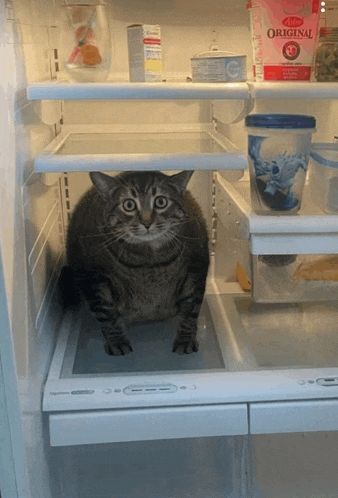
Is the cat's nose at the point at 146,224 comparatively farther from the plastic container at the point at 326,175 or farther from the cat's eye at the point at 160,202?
the plastic container at the point at 326,175

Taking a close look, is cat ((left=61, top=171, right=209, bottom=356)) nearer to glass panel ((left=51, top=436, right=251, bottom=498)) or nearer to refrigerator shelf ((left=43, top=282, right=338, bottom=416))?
refrigerator shelf ((left=43, top=282, right=338, bottom=416))

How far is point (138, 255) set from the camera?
1206mm

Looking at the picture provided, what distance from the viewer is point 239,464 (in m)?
1.31

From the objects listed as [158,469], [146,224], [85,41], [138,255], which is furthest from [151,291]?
[85,41]

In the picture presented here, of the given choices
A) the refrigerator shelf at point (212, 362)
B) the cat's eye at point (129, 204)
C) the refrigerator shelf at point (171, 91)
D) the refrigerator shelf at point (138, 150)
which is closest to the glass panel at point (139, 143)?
the refrigerator shelf at point (138, 150)

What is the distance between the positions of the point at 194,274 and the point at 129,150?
306mm

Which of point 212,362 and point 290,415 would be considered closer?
point 290,415

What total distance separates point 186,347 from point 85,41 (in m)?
0.65

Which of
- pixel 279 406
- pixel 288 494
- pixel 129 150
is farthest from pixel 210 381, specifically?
pixel 129 150

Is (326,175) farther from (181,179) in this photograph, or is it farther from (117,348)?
(117,348)

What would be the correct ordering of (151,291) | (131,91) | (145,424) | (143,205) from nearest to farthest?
(131,91)
(145,424)
(143,205)
(151,291)

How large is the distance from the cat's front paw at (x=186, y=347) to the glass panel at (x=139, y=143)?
41cm

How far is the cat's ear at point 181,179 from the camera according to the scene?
3.85 feet

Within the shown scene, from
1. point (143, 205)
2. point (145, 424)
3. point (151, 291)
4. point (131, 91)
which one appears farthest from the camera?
point (151, 291)
